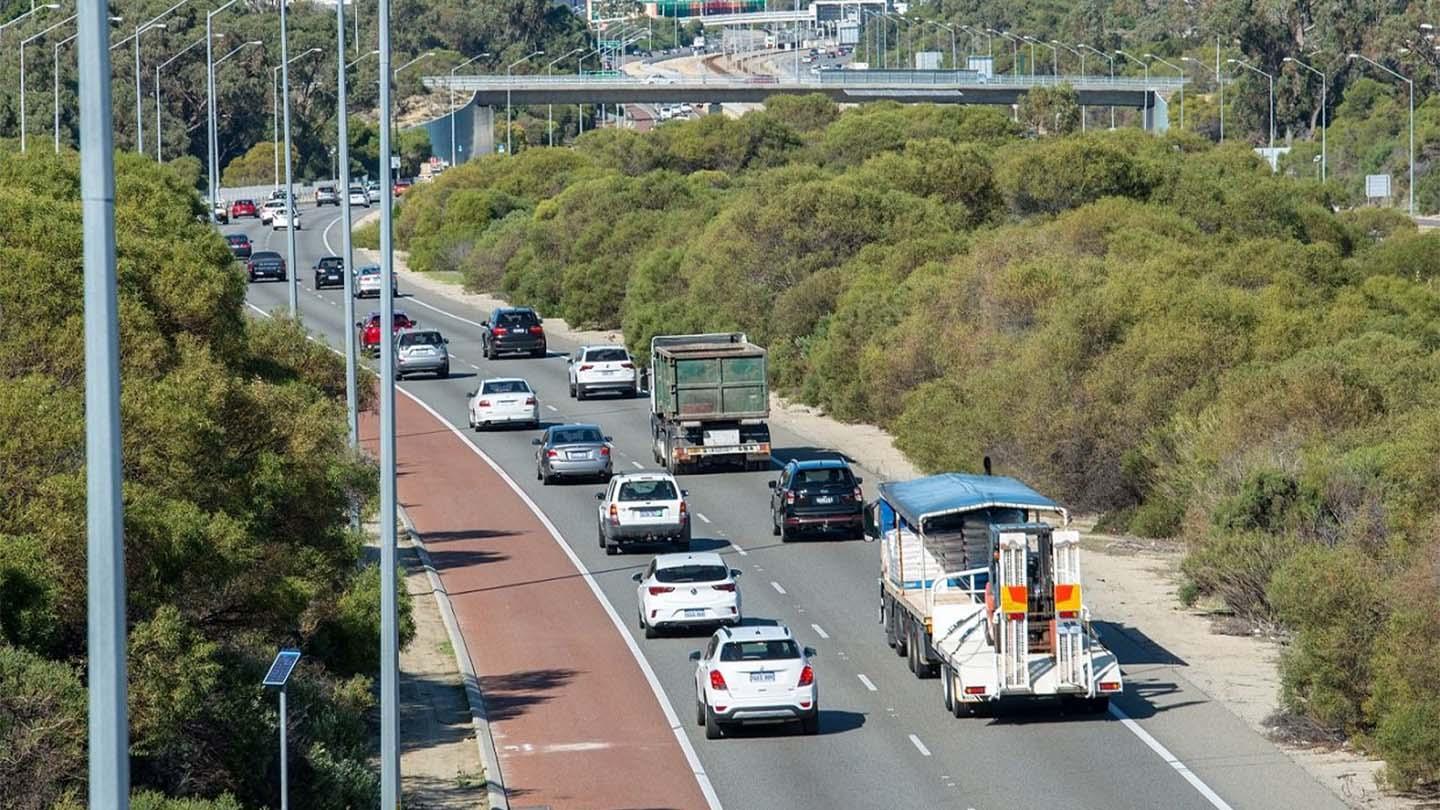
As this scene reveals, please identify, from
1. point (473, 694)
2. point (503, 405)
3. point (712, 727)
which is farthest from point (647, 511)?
point (503, 405)

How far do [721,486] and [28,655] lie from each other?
95.1 feet

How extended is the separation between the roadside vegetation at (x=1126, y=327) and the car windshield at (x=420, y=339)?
7938 millimetres

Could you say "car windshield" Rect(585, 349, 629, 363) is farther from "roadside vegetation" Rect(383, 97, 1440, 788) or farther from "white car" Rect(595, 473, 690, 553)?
"white car" Rect(595, 473, 690, 553)

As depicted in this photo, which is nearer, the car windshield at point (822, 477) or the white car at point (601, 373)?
the car windshield at point (822, 477)

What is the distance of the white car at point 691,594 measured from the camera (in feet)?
104

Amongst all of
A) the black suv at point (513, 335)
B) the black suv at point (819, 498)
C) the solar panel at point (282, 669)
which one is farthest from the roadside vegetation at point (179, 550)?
the black suv at point (513, 335)

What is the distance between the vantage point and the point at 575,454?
1863 inches

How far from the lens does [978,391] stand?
4591cm

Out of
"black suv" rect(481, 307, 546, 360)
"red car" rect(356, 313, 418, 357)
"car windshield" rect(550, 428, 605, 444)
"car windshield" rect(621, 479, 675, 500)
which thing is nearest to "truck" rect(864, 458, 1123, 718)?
"car windshield" rect(621, 479, 675, 500)

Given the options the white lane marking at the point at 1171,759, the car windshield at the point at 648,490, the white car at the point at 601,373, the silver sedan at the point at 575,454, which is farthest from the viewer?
the white car at the point at 601,373

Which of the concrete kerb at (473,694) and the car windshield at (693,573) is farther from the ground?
the car windshield at (693,573)

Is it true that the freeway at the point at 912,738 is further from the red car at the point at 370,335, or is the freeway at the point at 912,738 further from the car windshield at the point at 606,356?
the red car at the point at 370,335

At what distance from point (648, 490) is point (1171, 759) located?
15664 millimetres

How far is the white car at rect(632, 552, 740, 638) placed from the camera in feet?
104
